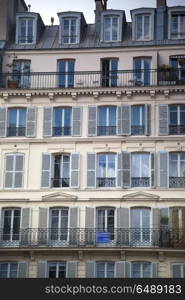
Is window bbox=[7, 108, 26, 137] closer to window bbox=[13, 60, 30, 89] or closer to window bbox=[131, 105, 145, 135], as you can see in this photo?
window bbox=[13, 60, 30, 89]

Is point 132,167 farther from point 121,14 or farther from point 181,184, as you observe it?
point 121,14

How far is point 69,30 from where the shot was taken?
41.6 metres

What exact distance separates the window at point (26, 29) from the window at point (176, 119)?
8877mm

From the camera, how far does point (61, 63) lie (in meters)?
40.8

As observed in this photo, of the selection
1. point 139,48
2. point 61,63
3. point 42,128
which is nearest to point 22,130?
point 42,128

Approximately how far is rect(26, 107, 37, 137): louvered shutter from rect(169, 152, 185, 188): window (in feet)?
23.1

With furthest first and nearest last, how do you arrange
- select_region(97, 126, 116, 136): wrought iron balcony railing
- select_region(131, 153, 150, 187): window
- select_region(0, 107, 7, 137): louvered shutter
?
select_region(0, 107, 7, 137): louvered shutter, select_region(97, 126, 116, 136): wrought iron balcony railing, select_region(131, 153, 150, 187): window

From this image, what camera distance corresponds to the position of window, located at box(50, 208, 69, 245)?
124ft

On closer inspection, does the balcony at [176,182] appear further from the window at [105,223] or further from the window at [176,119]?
the window at [105,223]

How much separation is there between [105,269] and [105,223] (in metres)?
2.29

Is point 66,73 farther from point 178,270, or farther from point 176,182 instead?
point 178,270

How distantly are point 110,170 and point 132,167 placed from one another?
111 centimetres

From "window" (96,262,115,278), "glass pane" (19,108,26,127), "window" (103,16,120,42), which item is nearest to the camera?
"window" (96,262,115,278)

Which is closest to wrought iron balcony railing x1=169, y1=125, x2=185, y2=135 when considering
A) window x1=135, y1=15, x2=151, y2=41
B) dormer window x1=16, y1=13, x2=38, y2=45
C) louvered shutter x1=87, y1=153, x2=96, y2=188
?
louvered shutter x1=87, y1=153, x2=96, y2=188
